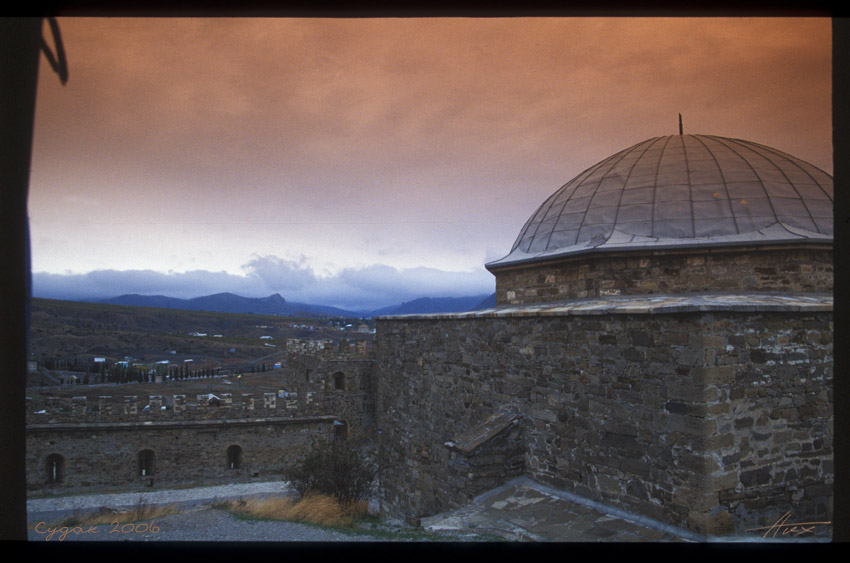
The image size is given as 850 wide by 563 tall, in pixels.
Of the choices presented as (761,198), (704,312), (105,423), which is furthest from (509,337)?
(105,423)

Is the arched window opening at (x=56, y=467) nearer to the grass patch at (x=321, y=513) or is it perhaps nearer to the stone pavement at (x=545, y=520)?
the grass patch at (x=321, y=513)

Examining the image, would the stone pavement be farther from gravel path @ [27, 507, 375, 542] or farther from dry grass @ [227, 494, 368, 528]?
dry grass @ [227, 494, 368, 528]

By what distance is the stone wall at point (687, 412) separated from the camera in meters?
5.05

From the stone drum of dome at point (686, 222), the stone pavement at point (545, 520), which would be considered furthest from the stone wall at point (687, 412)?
the stone drum of dome at point (686, 222)

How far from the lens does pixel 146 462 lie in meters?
15.2

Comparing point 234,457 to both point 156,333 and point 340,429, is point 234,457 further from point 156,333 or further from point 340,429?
point 156,333

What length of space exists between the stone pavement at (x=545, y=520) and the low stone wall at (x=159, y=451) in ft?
34.4

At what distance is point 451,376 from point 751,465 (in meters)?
5.05

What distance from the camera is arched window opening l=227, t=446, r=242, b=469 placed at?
51.6 ft

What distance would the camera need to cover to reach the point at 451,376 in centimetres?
938

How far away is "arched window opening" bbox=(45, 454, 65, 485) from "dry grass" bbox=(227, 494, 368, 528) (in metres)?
7.74

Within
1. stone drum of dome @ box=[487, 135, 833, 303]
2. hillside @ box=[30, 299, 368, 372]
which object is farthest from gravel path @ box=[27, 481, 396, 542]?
hillside @ box=[30, 299, 368, 372]

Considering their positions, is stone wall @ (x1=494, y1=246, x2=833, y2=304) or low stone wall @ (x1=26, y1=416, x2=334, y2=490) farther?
low stone wall @ (x1=26, y1=416, x2=334, y2=490)

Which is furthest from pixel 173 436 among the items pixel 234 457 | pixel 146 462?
pixel 234 457
